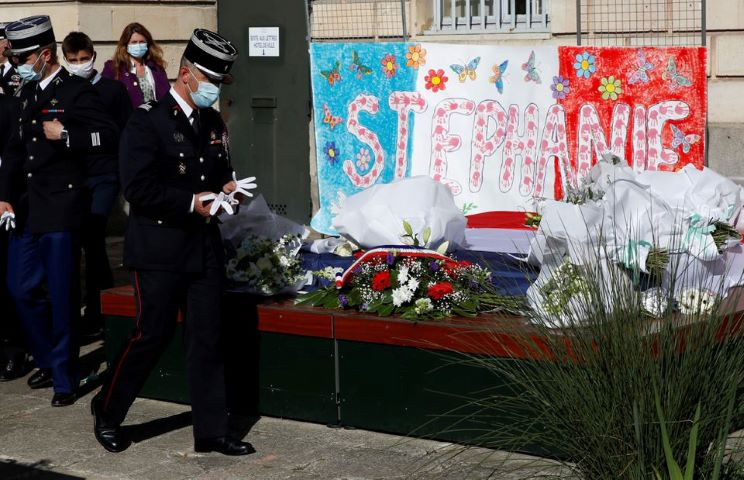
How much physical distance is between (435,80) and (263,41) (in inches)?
171

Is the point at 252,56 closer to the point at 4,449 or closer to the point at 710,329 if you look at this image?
the point at 4,449

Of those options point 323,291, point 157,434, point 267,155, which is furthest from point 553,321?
point 267,155

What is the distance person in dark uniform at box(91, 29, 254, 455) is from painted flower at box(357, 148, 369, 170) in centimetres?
391

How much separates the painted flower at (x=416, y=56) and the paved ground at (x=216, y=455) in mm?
3916

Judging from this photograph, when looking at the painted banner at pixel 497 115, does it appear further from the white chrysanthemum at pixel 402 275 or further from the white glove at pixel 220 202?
the white glove at pixel 220 202

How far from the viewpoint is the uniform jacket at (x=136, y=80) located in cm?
1031

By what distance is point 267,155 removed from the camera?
45.9 feet

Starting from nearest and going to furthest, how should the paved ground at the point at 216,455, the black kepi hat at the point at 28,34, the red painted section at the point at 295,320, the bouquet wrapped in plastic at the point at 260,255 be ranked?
the paved ground at the point at 216,455 < the red painted section at the point at 295,320 < the bouquet wrapped in plastic at the point at 260,255 < the black kepi hat at the point at 28,34

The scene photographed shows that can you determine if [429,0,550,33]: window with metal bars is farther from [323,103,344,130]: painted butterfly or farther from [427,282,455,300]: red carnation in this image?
[427,282,455,300]: red carnation

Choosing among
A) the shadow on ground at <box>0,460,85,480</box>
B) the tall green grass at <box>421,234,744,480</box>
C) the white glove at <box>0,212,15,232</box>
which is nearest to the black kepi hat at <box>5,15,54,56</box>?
the white glove at <box>0,212,15,232</box>

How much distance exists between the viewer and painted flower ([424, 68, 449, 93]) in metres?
9.98

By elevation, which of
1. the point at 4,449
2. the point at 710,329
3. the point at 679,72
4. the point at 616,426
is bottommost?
the point at 4,449

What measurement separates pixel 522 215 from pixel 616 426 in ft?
16.5

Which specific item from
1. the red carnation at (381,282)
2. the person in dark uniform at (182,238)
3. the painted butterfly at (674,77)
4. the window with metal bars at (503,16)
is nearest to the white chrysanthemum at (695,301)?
the red carnation at (381,282)
